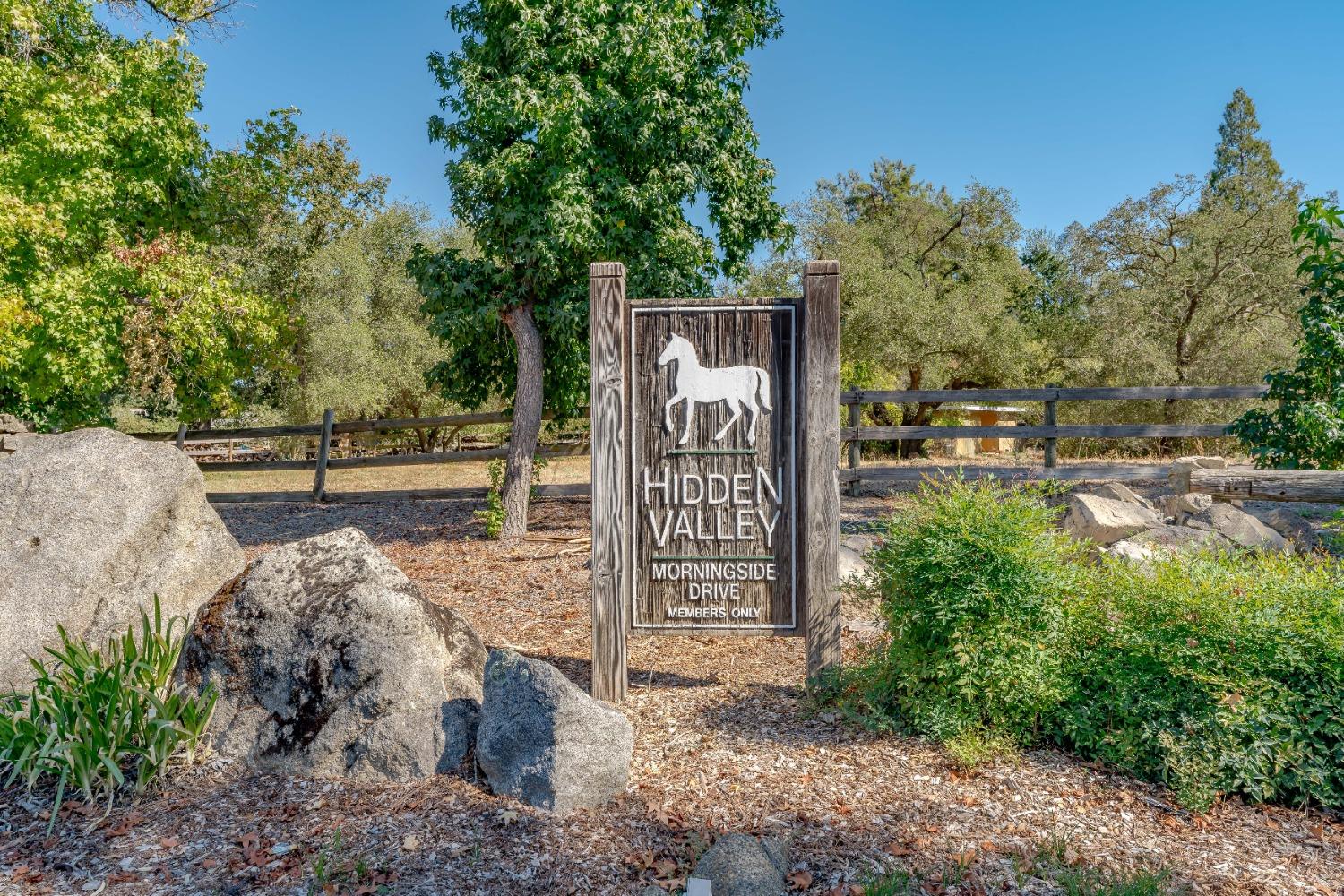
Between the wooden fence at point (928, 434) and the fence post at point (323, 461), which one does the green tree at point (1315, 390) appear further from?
the fence post at point (323, 461)

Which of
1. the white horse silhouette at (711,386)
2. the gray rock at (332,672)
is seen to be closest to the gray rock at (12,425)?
the gray rock at (332,672)

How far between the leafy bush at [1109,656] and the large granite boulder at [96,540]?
4054 mm

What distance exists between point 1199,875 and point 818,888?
1.41 metres

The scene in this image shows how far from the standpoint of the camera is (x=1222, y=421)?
19094 mm

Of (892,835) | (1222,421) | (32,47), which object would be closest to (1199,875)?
(892,835)

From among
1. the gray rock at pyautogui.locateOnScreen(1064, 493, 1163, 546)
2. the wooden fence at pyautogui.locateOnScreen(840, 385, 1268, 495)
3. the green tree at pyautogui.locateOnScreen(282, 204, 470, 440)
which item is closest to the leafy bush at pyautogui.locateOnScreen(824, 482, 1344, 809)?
the gray rock at pyautogui.locateOnScreen(1064, 493, 1163, 546)

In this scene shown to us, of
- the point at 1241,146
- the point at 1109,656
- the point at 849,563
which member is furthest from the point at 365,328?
the point at 1241,146

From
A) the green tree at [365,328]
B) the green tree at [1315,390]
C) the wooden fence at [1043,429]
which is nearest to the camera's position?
the green tree at [1315,390]

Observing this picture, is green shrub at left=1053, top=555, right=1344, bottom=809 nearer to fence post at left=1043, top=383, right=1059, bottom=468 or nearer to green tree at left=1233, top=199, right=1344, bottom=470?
green tree at left=1233, top=199, right=1344, bottom=470

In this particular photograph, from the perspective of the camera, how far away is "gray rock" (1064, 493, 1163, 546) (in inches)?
270

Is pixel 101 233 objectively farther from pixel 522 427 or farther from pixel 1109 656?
pixel 1109 656

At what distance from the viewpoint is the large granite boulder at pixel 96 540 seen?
179 inches

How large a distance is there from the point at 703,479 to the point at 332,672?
217cm

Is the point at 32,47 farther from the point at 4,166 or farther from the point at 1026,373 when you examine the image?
the point at 1026,373
